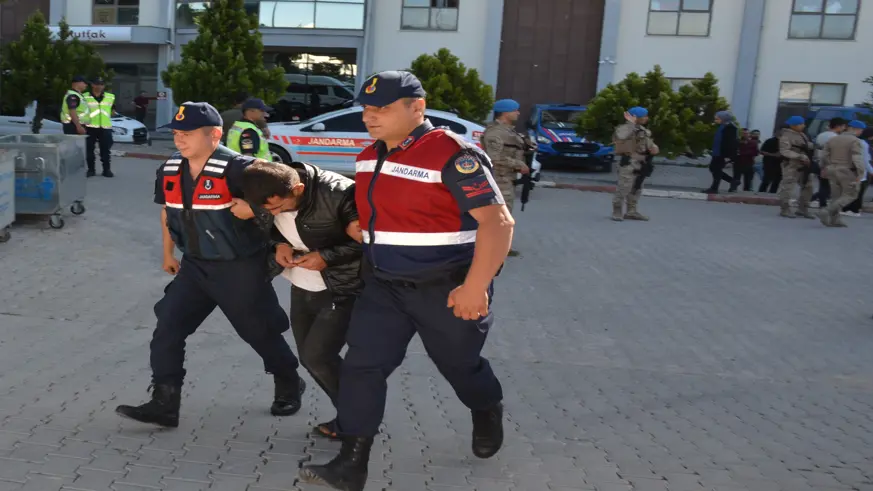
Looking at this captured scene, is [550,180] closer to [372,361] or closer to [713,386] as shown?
[713,386]

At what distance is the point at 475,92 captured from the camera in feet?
65.1

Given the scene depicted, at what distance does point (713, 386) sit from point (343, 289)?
2.78m

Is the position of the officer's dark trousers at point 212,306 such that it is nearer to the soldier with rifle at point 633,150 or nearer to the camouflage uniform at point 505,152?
the camouflage uniform at point 505,152

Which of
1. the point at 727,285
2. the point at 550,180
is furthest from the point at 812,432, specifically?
the point at 550,180

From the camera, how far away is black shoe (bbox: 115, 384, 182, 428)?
12.9 ft

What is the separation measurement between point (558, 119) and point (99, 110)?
11.6 metres

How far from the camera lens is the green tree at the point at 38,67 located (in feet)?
61.4

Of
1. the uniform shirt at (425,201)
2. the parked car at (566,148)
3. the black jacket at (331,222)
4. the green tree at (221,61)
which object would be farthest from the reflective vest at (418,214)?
the parked car at (566,148)

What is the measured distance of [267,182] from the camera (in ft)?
11.2

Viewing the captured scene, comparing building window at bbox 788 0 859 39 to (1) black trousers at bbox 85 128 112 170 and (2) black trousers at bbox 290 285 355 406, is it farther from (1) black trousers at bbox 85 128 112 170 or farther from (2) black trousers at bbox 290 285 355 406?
(2) black trousers at bbox 290 285 355 406

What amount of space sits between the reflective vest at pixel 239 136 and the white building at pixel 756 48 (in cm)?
1934

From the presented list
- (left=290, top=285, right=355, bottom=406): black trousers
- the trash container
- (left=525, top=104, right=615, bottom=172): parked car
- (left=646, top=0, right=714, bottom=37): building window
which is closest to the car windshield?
(left=525, top=104, right=615, bottom=172): parked car

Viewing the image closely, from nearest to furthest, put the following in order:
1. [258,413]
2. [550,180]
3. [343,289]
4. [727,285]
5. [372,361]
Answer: [372,361] < [343,289] < [258,413] < [727,285] < [550,180]

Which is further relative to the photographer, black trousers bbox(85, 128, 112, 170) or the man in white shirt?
black trousers bbox(85, 128, 112, 170)
